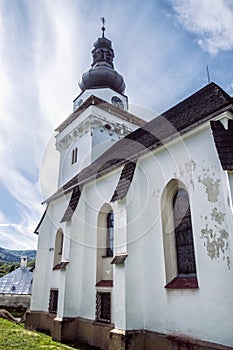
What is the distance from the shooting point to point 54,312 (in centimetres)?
1284

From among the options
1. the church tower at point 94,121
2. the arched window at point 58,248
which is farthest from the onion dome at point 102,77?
the arched window at point 58,248

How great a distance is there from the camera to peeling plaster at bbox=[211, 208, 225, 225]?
7.07 metres

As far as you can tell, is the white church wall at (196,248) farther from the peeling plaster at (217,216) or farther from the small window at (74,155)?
the small window at (74,155)

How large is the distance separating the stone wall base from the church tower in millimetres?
9616

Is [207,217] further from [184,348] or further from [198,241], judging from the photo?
[184,348]

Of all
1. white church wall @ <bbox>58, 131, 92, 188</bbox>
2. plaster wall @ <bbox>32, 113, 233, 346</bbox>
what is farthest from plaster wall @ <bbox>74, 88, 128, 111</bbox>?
plaster wall @ <bbox>32, 113, 233, 346</bbox>

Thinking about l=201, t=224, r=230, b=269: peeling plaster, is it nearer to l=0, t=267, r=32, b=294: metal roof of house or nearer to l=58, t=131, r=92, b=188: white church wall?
l=58, t=131, r=92, b=188: white church wall

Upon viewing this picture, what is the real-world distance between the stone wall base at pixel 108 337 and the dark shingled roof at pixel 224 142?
4295 mm

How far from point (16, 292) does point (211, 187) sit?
2716 centimetres

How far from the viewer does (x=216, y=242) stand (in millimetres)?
7023

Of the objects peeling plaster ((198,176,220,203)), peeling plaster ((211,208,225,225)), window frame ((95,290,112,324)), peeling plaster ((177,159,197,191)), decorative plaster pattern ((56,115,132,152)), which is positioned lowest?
window frame ((95,290,112,324))

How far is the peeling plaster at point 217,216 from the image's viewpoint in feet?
23.2

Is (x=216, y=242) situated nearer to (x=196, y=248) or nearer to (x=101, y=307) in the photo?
(x=196, y=248)

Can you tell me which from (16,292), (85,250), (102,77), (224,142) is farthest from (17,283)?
(224,142)
